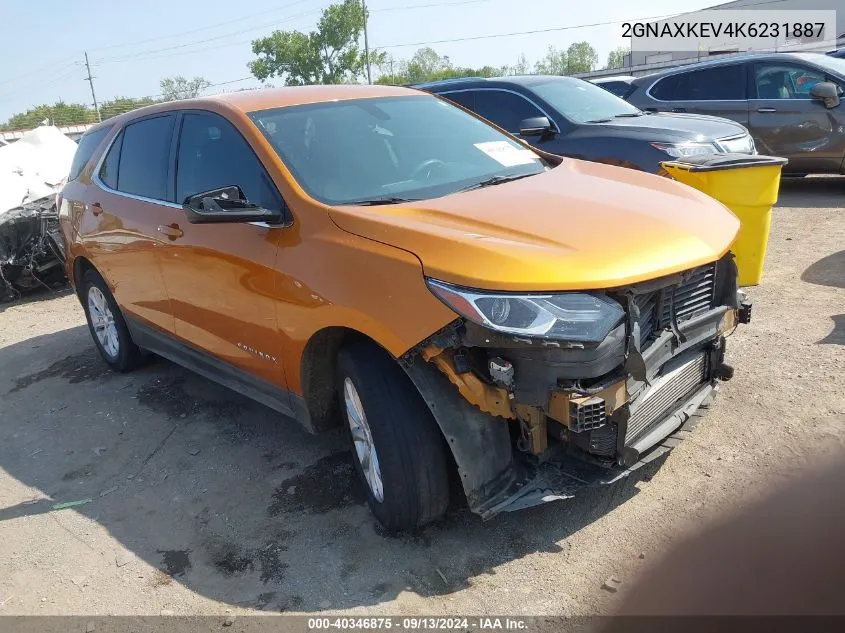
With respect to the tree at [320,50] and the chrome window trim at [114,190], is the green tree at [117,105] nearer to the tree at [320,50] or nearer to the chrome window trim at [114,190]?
the tree at [320,50]

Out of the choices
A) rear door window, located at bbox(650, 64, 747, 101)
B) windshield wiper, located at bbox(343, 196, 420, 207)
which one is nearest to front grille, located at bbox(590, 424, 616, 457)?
windshield wiper, located at bbox(343, 196, 420, 207)

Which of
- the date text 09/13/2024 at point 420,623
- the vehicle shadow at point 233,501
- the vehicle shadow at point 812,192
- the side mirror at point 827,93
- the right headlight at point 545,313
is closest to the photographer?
the right headlight at point 545,313

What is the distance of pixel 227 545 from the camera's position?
3.18 metres

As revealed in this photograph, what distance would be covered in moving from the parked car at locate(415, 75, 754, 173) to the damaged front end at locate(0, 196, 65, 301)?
4965 millimetres

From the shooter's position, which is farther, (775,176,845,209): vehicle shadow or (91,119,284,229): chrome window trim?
(775,176,845,209): vehicle shadow

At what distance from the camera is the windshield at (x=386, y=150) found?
327cm

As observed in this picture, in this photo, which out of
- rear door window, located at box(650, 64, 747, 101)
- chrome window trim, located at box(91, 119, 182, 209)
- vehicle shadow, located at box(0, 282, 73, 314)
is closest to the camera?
chrome window trim, located at box(91, 119, 182, 209)

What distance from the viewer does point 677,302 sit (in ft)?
9.23

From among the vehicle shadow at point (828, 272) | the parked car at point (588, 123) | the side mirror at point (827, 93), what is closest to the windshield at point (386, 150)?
the parked car at point (588, 123)

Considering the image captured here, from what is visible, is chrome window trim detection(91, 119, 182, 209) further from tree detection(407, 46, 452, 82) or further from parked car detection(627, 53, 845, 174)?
tree detection(407, 46, 452, 82)

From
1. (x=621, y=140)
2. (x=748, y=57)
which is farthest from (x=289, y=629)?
(x=748, y=57)

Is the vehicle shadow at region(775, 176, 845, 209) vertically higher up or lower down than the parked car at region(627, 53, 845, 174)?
lower down

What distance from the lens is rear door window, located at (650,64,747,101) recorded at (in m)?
9.39

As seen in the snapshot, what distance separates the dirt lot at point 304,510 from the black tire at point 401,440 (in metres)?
0.22
